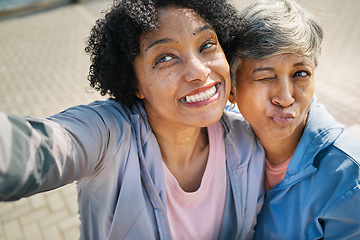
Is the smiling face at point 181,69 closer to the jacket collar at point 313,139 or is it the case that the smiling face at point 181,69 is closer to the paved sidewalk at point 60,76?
the jacket collar at point 313,139

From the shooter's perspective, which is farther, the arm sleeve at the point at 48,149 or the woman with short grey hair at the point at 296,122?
the woman with short grey hair at the point at 296,122

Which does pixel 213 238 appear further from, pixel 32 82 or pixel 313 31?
pixel 32 82

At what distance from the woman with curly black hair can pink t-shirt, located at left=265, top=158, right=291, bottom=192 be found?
10 cm

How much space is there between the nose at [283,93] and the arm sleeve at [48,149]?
3.31ft

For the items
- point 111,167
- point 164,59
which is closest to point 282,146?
point 164,59

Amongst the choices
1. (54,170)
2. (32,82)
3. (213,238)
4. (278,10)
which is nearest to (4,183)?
(54,170)

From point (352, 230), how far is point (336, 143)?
19.8 inches

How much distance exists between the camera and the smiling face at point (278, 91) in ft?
5.74

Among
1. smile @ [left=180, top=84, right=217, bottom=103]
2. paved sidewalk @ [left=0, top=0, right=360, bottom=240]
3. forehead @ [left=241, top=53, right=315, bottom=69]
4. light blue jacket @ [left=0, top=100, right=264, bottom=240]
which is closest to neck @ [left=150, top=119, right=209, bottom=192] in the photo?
light blue jacket @ [left=0, top=100, right=264, bottom=240]

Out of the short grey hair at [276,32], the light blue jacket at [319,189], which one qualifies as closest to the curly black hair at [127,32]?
the short grey hair at [276,32]

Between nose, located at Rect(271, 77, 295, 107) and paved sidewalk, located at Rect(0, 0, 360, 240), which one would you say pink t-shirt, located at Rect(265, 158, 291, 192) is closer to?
nose, located at Rect(271, 77, 295, 107)

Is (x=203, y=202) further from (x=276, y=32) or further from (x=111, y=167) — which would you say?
(x=276, y=32)

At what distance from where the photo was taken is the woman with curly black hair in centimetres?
154

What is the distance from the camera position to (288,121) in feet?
5.83
